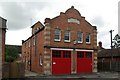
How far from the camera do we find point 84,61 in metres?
35.5

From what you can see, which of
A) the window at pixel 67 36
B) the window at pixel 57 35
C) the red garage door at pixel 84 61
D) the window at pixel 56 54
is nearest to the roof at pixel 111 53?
the red garage door at pixel 84 61

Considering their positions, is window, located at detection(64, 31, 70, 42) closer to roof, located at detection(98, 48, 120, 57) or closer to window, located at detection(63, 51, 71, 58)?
window, located at detection(63, 51, 71, 58)

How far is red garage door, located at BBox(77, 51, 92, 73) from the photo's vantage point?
34941 millimetres

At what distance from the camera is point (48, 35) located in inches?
1282

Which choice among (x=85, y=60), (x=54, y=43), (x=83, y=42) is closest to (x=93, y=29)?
(x=83, y=42)

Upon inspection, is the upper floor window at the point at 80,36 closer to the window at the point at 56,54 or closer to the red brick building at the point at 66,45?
the red brick building at the point at 66,45

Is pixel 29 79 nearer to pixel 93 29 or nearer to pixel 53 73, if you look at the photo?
pixel 53 73

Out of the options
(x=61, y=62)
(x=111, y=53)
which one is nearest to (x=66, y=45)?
(x=61, y=62)

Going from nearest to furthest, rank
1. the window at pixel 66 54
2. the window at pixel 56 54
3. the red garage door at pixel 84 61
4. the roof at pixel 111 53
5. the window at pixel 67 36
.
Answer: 1. the window at pixel 56 54
2. the window at pixel 66 54
3. the window at pixel 67 36
4. the red garage door at pixel 84 61
5. the roof at pixel 111 53

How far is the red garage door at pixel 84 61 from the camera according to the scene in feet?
115

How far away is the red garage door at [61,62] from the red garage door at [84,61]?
184cm

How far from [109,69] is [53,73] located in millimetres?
17714

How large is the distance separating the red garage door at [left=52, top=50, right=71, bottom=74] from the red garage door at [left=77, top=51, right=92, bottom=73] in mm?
1842

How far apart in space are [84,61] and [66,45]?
4023 mm
